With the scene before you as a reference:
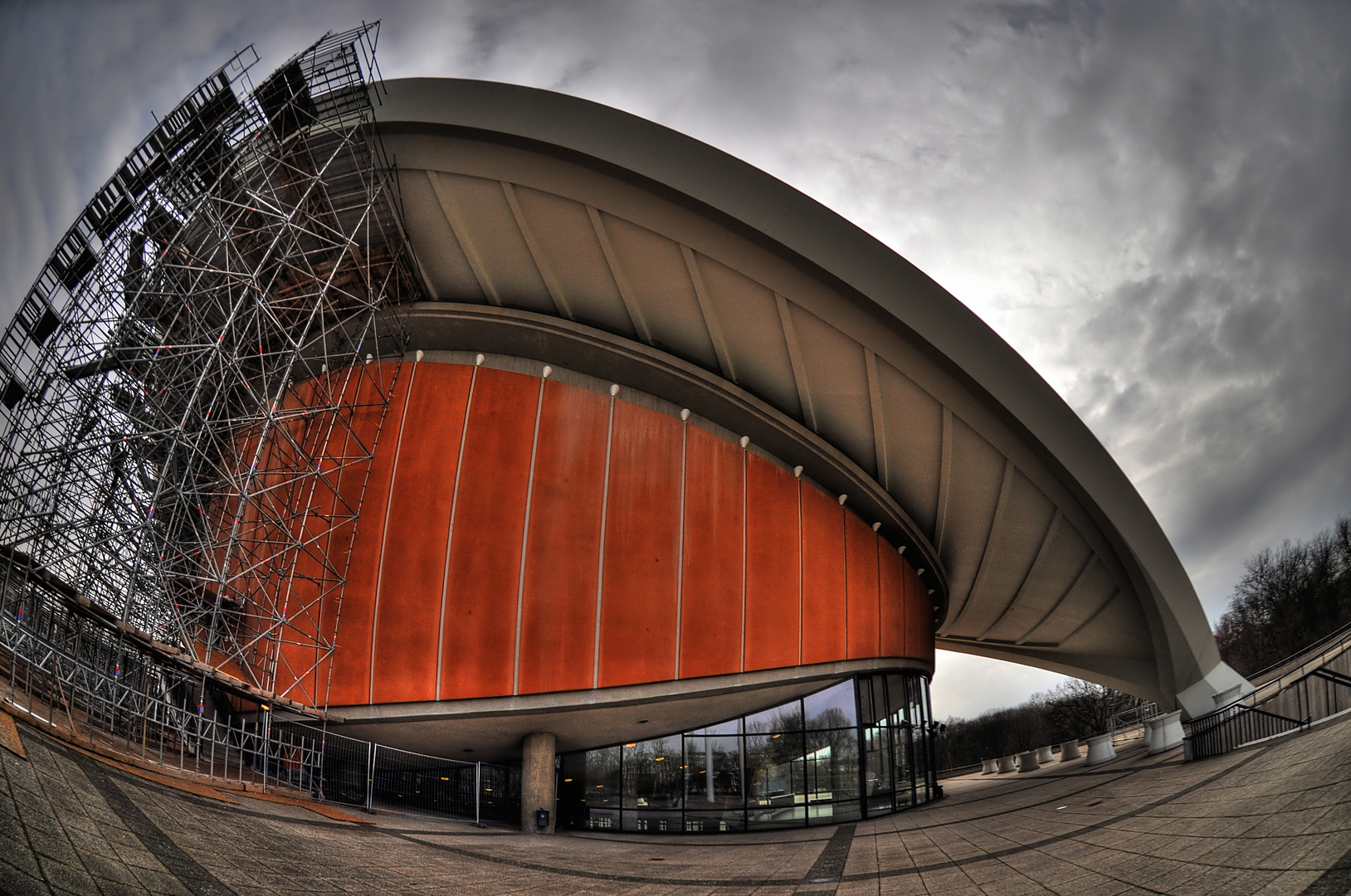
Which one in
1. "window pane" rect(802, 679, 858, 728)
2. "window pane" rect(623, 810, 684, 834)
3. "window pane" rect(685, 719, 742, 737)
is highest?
"window pane" rect(802, 679, 858, 728)

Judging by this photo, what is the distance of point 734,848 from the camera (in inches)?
521

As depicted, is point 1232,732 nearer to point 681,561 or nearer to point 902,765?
point 902,765

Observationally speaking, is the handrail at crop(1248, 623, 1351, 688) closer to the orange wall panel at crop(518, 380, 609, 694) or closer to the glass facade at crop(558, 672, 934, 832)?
the glass facade at crop(558, 672, 934, 832)

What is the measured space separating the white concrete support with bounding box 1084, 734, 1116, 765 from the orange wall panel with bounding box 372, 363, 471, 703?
1975cm

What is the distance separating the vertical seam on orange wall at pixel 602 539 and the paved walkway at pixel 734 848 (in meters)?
3.71

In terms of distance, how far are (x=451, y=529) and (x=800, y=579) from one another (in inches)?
354

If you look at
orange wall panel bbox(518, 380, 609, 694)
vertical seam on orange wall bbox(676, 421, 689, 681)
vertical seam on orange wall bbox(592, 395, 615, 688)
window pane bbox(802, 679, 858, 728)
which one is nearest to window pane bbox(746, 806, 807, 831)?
window pane bbox(802, 679, 858, 728)

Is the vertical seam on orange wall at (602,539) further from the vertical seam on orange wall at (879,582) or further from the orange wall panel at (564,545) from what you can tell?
the vertical seam on orange wall at (879,582)

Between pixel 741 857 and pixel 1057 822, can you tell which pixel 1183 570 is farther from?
pixel 741 857

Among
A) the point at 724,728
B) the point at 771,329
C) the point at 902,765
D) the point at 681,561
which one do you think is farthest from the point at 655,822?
the point at 771,329

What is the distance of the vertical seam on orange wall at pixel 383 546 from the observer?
15.9 metres

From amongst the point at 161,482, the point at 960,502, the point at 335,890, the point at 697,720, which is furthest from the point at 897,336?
the point at 161,482

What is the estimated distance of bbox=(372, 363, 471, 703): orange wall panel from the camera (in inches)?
625

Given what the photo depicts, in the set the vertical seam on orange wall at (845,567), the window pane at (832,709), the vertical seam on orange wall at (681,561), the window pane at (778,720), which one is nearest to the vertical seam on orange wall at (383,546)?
the vertical seam on orange wall at (681,561)
